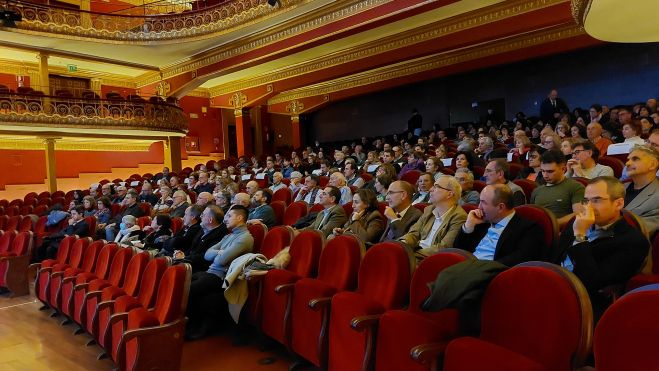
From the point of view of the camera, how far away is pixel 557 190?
1538 mm

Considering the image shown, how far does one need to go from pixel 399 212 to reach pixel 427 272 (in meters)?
0.63

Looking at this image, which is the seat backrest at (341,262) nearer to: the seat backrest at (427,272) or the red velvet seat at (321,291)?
the red velvet seat at (321,291)

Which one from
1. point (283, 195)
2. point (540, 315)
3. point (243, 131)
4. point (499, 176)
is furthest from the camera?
point (243, 131)

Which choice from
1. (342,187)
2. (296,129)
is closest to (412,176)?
(342,187)

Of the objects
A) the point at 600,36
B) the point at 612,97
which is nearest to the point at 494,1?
the point at 600,36

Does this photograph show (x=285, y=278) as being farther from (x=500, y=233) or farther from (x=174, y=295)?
(x=500, y=233)

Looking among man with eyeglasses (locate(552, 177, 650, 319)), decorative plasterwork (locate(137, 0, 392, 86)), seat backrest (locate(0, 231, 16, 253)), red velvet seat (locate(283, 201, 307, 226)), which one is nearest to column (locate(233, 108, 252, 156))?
decorative plasterwork (locate(137, 0, 392, 86))

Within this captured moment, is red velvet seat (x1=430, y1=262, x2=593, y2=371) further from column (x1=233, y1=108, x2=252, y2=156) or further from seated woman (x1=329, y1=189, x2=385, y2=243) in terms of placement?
column (x1=233, y1=108, x2=252, y2=156)

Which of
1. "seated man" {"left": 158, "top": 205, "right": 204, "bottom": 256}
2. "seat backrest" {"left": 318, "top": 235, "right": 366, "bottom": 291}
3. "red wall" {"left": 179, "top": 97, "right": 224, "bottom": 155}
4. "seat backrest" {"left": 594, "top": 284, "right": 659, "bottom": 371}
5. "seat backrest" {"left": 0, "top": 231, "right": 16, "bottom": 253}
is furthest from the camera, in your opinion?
"red wall" {"left": 179, "top": 97, "right": 224, "bottom": 155}

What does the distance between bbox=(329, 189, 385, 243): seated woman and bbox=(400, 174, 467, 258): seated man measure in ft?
0.81

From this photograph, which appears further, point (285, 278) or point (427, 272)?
point (285, 278)

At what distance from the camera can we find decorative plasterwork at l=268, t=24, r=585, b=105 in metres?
4.84

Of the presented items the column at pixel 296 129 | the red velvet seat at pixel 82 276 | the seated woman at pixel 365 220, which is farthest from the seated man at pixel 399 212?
the column at pixel 296 129

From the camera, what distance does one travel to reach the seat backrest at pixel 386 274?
3.71 ft
